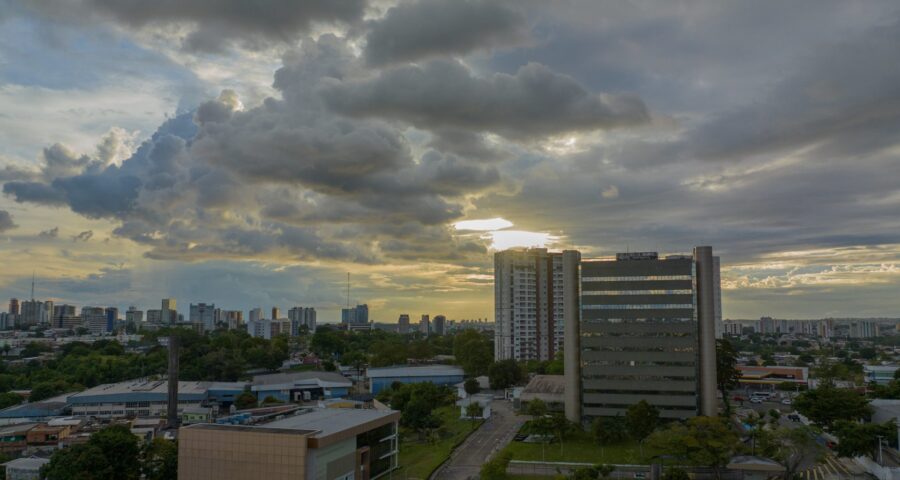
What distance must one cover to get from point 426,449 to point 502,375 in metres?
29.8

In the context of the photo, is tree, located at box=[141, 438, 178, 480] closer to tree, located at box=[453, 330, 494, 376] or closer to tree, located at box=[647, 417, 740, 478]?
tree, located at box=[647, 417, 740, 478]

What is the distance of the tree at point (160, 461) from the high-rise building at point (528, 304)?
64587 millimetres

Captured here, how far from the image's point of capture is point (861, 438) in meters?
35.2

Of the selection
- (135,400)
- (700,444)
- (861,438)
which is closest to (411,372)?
(135,400)

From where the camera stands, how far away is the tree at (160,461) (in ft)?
104

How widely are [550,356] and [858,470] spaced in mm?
58950

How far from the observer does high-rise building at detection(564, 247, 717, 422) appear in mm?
47000

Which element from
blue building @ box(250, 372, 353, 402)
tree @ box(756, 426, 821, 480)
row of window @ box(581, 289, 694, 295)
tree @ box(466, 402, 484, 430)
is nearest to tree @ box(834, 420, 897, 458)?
tree @ box(756, 426, 821, 480)

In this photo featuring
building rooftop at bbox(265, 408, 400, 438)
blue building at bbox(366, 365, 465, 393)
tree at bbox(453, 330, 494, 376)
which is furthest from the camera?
tree at bbox(453, 330, 494, 376)

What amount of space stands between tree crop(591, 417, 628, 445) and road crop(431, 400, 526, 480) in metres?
6.78

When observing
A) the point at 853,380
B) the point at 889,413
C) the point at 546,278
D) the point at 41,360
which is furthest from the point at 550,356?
the point at 41,360

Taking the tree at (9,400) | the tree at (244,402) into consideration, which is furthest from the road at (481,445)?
the tree at (9,400)

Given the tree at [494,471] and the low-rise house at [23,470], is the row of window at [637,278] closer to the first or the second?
the tree at [494,471]

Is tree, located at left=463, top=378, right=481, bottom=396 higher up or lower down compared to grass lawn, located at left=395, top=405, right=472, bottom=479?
higher up
